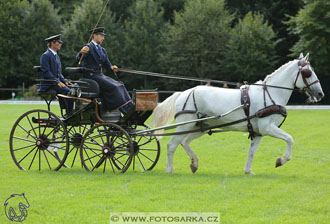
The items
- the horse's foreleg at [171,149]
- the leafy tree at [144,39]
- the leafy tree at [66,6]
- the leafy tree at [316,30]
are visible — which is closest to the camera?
the horse's foreleg at [171,149]

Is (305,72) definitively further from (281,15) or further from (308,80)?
(281,15)

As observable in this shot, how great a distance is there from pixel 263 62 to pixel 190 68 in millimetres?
6556

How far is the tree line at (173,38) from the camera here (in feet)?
129

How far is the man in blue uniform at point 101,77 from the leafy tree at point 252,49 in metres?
29.1

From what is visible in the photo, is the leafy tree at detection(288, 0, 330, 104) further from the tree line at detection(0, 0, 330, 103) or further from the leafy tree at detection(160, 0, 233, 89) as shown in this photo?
the leafy tree at detection(160, 0, 233, 89)

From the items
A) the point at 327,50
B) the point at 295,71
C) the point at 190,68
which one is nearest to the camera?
the point at 295,71

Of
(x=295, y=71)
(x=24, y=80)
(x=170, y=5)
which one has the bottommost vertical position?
(x=24, y=80)

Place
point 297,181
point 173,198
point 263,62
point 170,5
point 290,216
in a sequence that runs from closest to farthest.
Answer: point 290,216, point 173,198, point 297,181, point 263,62, point 170,5

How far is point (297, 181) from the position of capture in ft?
29.3

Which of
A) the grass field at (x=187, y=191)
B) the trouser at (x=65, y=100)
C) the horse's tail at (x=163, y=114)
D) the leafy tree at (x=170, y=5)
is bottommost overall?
the grass field at (x=187, y=191)

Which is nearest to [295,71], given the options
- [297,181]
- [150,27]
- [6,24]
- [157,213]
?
[297,181]

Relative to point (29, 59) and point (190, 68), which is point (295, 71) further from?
point (29, 59)

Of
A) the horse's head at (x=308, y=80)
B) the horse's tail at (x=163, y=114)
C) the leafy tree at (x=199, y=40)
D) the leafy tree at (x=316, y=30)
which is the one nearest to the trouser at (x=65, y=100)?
the horse's tail at (x=163, y=114)

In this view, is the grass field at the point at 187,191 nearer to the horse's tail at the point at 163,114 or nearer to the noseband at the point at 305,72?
the horse's tail at the point at 163,114
